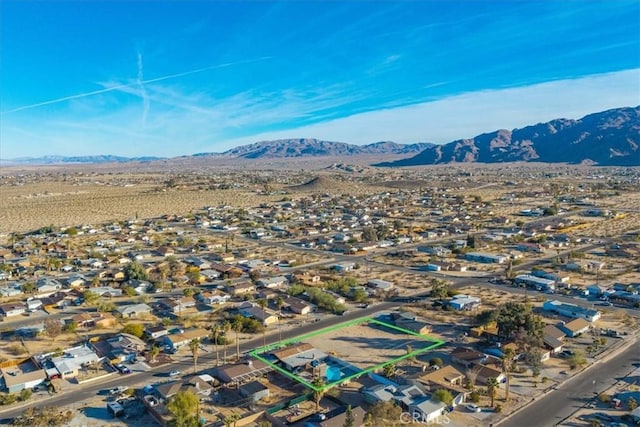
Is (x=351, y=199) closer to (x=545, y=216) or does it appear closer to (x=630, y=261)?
(x=545, y=216)

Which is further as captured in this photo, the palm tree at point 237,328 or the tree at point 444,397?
the palm tree at point 237,328

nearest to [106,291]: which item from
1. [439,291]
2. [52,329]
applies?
[52,329]

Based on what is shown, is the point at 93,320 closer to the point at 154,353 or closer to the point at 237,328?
the point at 154,353

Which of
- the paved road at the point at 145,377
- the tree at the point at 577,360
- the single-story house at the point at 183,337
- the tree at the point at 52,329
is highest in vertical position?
the tree at the point at 52,329

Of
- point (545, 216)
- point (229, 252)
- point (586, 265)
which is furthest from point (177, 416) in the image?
point (545, 216)

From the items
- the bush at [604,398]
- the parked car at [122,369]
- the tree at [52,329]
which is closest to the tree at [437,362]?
the bush at [604,398]

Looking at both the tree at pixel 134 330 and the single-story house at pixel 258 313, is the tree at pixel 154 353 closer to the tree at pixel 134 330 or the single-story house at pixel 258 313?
the tree at pixel 134 330
